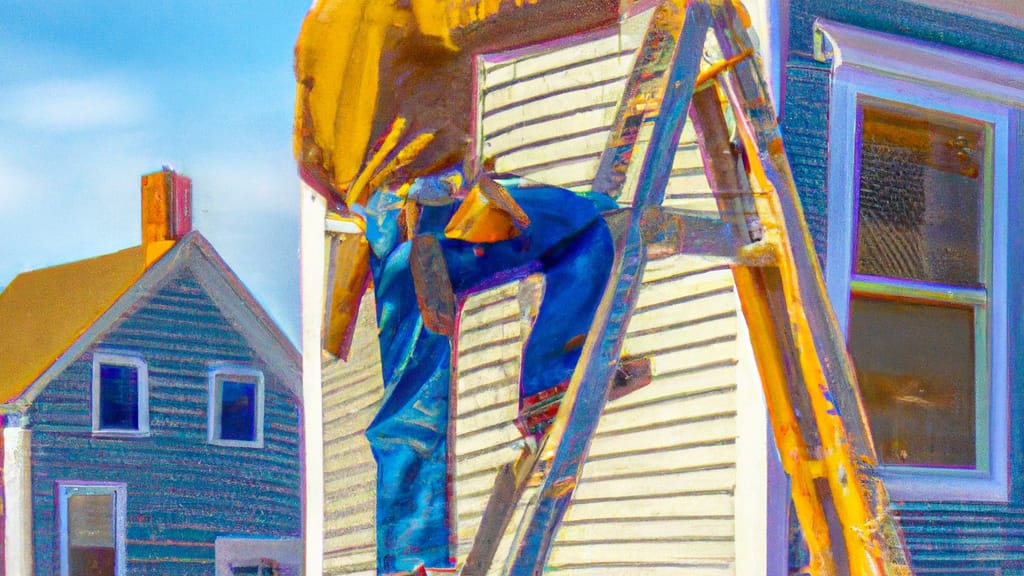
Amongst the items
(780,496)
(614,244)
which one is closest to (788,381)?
(614,244)

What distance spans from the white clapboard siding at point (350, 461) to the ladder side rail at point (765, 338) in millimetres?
878

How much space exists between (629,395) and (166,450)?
3.11 feet

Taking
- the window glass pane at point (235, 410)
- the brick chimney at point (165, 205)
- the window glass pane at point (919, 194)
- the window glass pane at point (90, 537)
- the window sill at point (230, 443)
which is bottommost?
the window glass pane at point (90, 537)

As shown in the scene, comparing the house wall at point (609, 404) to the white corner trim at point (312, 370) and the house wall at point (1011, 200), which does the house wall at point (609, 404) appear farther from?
the house wall at point (1011, 200)

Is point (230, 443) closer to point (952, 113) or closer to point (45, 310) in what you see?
point (45, 310)

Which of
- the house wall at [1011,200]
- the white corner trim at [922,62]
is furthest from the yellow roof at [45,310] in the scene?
the white corner trim at [922,62]

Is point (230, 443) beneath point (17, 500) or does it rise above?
above

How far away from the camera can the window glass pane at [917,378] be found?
2.88 meters

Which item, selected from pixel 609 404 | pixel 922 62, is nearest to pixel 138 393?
pixel 609 404

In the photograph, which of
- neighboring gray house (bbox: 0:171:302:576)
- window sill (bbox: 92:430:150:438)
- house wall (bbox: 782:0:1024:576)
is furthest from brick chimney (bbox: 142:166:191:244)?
house wall (bbox: 782:0:1024:576)

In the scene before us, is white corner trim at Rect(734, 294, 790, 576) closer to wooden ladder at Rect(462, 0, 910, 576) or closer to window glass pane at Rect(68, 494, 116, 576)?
wooden ladder at Rect(462, 0, 910, 576)

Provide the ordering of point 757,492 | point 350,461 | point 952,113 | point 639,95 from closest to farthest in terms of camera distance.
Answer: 1. point 639,95
2. point 757,492
3. point 350,461
4. point 952,113

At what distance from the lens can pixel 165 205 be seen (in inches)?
94.0

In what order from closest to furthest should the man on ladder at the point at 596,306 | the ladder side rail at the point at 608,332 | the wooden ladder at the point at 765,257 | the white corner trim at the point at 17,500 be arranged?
the ladder side rail at the point at 608,332, the man on ladder at the point at 596,306, the wooden ladder at the point at 765,257, the white corner trim at the point at 17,500
